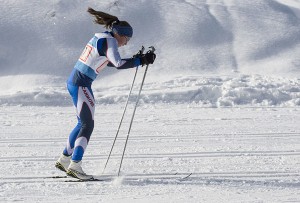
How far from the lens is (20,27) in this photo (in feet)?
62.9

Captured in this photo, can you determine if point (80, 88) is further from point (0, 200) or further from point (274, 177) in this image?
point (274, 177)

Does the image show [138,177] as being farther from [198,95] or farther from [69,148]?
[198,95]

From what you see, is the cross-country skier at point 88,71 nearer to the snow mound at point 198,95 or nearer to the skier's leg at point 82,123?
the skier's leg at point 82,123

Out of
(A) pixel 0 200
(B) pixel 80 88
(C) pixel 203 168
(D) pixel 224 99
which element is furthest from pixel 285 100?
(A) pixel 0 200

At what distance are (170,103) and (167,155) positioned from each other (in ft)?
18.8

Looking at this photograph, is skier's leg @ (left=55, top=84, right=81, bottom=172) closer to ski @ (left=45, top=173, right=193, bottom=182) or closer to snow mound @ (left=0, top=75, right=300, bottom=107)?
ski @ (left=45, top=173, right=193, bottom=182)

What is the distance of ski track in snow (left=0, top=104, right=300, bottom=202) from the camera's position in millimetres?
4449

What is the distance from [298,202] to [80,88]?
2.25m

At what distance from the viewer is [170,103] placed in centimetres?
1212

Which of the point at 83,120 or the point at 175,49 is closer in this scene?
the point at 83,120

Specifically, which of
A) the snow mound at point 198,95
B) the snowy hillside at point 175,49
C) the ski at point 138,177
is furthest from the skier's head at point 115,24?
the snowy hillside at point 175,49

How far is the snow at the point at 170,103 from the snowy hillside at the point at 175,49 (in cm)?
4

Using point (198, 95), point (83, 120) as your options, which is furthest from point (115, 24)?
point (198, 95)

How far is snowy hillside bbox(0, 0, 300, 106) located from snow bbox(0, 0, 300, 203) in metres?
0.04
